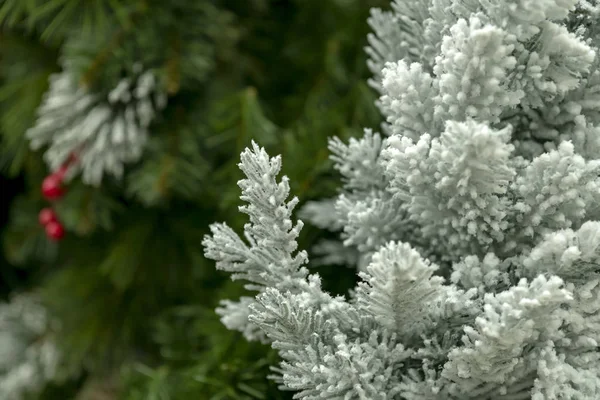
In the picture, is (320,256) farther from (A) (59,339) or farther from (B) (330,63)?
(A) (59,339)

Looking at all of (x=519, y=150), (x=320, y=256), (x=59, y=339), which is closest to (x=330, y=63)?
(x=320, y=256)

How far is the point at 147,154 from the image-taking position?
85cm

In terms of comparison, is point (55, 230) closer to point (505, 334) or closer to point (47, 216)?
point (47, 216)

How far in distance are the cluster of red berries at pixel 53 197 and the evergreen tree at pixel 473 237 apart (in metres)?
0.47

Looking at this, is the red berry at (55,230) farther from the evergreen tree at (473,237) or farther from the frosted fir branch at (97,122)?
the evergreen tree at (473,237)

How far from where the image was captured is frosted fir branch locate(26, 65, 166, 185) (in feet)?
2.57

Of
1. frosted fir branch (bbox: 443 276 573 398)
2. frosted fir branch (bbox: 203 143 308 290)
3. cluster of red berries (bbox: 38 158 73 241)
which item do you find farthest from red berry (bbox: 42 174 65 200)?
frosted fir branch (bbox: 443 276 573 398)

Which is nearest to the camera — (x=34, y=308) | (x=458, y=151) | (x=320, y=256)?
(x=458, y=151)

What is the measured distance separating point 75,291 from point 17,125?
0.28 metres

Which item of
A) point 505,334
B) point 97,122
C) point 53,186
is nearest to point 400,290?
point 505,334

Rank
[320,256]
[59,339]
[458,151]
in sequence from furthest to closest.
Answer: [59,339] → [320,256] → [458,151]

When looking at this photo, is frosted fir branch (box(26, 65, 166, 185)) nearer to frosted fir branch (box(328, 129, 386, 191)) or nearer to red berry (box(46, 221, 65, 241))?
red berry (box(46, 221, 65, 241))

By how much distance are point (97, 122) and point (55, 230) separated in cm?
22

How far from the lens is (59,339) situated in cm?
96
